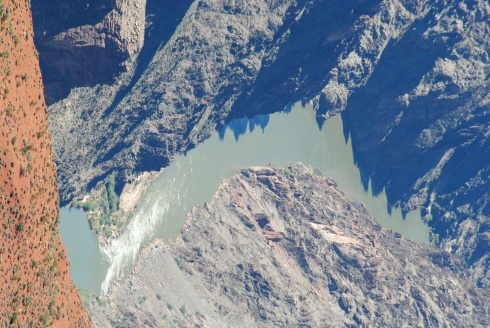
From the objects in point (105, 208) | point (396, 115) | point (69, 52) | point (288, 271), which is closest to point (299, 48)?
point (288, 271)

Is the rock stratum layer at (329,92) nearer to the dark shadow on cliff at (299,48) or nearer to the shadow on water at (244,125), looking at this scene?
the dark shadow on cliff at (299,48)

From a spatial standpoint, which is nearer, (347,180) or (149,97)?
(149,97)

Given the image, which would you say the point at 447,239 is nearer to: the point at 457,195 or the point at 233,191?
the point at 457,195

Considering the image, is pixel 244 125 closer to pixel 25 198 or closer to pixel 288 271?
pixel 288 271

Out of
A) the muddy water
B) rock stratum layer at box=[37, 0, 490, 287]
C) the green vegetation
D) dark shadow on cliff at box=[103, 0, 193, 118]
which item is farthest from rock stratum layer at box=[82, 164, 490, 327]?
dark shadow on cliff at box=[103, 0, 193, 118]

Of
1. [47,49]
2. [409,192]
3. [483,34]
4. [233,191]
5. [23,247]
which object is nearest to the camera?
[23,247]

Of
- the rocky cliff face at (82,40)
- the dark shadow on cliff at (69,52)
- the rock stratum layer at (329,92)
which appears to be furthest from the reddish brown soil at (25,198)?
the rock stratum layer at (329,92)

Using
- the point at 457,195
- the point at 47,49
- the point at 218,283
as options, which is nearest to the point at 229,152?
the point at 218,283

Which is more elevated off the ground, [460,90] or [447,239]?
[460,90]
